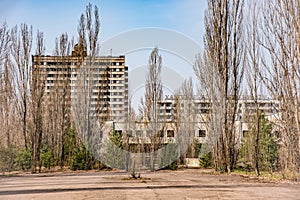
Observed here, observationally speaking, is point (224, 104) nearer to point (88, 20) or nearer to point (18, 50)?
point (88, 20)

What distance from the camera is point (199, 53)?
908 inches

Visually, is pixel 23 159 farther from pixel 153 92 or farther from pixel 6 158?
pixel 153 92

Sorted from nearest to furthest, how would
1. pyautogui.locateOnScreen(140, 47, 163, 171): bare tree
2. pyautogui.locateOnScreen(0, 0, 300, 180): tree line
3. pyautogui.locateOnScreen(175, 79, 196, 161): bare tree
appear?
pyautogui.locateOnScreen(0, 0, 300, 180): tree line, pyautogui.locateOnScreen(140, 47, 163, 171): bare tree, pyautogui.locateOnScreen(175, 79, 196, 161): bare tree

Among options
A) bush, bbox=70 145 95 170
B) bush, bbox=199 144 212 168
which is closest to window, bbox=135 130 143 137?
bush, bbox=70 145 95 170

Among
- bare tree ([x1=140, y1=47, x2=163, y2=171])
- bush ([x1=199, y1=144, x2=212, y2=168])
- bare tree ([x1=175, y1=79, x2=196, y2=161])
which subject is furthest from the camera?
bare tree ([x1=175, y1=79, x2=196, y2=161])

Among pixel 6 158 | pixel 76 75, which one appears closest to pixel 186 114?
pixel 76 75

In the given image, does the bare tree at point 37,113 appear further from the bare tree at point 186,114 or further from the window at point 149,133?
the bare tree at point 186,114

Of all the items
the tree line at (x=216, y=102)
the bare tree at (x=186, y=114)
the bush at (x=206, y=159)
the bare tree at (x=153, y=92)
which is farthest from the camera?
the bare tree at (x=186, y=114)

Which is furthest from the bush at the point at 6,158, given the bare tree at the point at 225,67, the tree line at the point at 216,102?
the bare tree at the point at 225,67

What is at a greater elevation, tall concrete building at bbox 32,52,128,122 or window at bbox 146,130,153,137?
tall concrete building at bbox 32,52,128,122

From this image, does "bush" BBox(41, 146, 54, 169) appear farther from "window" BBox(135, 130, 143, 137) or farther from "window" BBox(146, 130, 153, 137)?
"window" BBox(146, 130, 153, 137)

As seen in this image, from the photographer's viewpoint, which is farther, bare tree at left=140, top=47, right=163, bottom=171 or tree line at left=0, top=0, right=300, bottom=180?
bare tree at left=140, top=47, right=163, bottom=171

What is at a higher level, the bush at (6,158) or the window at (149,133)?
the window at (149,133)

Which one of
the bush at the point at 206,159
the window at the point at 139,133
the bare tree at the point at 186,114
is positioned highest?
the bare tree at the point at 186,114
